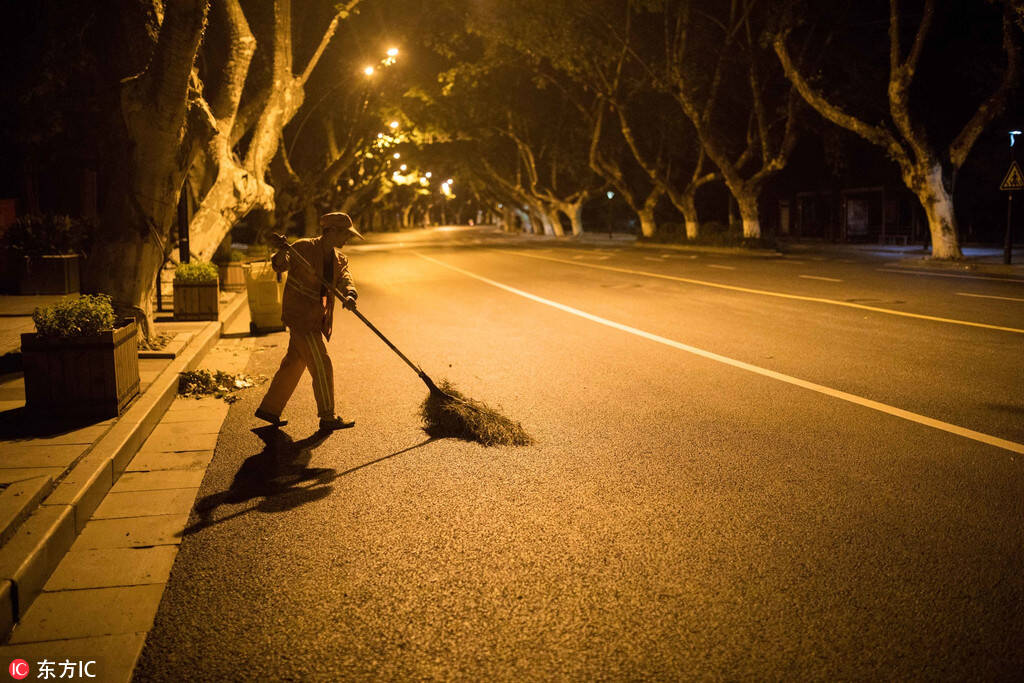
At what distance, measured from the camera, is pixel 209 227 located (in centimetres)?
1434

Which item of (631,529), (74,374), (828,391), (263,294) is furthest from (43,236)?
(631,529)

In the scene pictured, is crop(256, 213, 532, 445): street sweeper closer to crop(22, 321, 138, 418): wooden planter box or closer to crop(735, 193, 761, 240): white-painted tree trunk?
crop(22, 321, 138, 418): wooden planter box

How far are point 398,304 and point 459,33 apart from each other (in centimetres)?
2019

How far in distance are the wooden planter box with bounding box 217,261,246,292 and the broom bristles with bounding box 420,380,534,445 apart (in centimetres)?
1246

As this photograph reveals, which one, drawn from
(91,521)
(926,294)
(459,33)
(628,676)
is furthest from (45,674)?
(459,33)

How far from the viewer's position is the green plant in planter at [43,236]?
51.1ft

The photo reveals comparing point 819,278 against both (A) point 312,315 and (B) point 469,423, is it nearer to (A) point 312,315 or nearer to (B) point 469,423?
(B) point 469,423

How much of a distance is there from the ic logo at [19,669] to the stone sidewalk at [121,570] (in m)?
0.03

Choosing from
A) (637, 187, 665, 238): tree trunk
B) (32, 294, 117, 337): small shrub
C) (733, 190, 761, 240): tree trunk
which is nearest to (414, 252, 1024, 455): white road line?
(32, 294, 117, 337): small shrub

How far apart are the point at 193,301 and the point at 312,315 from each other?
6.51m

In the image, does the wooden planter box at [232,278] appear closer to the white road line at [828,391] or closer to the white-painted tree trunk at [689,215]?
the white road line at [828,391]

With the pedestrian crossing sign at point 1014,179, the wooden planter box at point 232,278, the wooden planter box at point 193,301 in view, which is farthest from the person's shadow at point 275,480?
the pedestrian crossing sign at point 1014,179

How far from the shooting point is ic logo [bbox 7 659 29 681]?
3000mm
